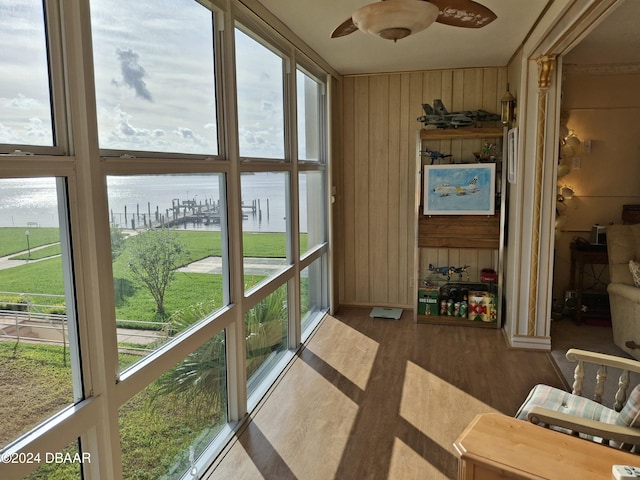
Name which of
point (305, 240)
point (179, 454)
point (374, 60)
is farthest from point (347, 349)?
point (374, 60)

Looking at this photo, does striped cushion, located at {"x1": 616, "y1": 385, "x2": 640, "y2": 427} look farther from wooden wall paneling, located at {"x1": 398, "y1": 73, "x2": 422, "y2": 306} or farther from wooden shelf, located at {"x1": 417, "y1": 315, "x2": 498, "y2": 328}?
wooden wall paneling, located at {"x1": 398, "y1": 73, "x2": 422, "y2": 306}

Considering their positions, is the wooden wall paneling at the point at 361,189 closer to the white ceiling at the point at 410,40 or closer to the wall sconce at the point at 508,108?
the white ceiling at the point at 410,40

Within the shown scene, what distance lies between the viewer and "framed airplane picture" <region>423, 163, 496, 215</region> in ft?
15.0

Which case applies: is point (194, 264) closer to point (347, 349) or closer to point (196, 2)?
point (196, 2)

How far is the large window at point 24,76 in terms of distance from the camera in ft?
4.37

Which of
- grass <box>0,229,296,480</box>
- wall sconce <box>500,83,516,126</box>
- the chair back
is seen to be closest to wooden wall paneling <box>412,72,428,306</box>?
wall sconce <box>500,83,516,126</box>

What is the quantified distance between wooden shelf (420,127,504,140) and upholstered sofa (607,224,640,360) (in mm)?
1313

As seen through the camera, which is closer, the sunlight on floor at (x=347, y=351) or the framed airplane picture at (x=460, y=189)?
the sunlight on floor at (x=347, y=351)

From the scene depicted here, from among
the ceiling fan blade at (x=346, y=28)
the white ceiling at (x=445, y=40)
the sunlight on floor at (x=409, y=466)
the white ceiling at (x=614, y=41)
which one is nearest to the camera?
the ceiling fan blade at (x=346, y=28)

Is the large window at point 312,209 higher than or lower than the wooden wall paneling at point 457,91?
lower

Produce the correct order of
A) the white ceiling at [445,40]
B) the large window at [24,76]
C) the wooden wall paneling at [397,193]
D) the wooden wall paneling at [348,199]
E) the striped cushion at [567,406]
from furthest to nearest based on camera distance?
the wooden wall paneling at [348,199] < the wooden wall paneling at [397,193] < the white ceiling at [445,40] < the striped cushion at [567,406] < the large window at [24,76]

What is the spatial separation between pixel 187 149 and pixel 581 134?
428 centimetres

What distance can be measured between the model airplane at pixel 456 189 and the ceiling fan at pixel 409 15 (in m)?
2.58

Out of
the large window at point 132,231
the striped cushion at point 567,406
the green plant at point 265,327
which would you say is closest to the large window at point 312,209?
the green plant at point 265,327
